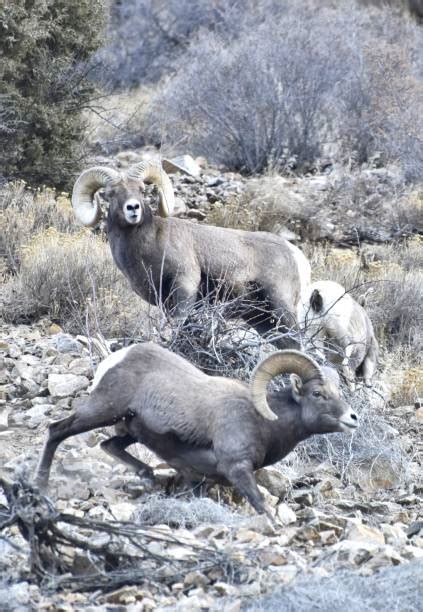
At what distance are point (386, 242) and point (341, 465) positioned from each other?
8.80 metres

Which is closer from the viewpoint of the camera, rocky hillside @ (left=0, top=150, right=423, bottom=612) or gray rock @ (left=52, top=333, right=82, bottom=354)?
rocky hillside @ (left=0, top=150, right=423, bottom=612)

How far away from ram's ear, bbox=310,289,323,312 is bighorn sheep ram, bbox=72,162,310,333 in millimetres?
197

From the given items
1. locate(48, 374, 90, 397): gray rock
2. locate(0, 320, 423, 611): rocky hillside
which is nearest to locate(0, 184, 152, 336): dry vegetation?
locate(48, 374, 90, 397): gray rock

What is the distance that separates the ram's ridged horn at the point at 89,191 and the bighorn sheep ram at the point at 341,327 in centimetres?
Result: 193

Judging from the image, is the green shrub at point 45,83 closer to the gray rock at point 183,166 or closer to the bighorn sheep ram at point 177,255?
the gray rock at point 183,166

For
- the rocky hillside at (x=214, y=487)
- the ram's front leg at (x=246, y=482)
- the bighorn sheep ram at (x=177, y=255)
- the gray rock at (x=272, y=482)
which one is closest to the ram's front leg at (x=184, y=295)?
the bighorn sheep ram at (x=177, y=255)

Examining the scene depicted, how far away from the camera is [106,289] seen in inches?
523

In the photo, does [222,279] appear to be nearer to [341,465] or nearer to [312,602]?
[341,465]

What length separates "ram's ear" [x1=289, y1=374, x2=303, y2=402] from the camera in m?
7.87

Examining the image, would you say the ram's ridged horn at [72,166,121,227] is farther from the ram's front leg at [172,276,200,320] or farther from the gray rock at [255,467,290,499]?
the gray rock at [255,467,290,499]

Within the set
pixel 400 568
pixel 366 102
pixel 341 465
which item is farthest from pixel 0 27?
pixel 400 568

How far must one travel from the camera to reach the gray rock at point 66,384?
10117mm

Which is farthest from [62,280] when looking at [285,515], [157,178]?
[285,515]

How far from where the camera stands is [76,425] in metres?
7.82
